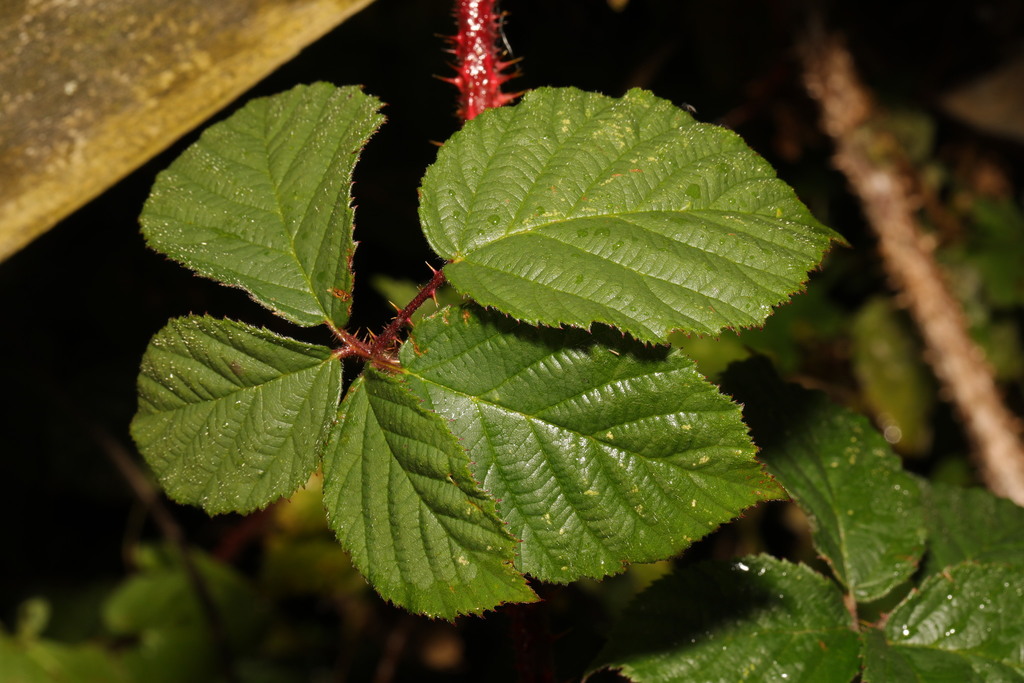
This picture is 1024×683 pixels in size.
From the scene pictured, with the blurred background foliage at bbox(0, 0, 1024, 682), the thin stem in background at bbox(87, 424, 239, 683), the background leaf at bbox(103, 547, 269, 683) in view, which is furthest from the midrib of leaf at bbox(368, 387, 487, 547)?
the background leaf at bbox(103, 547, 269, 683)

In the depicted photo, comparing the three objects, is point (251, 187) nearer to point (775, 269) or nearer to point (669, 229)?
point (669, 229)

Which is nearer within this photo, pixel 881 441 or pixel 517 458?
pixel 517 458

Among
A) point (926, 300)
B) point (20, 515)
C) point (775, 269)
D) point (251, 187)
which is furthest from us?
point (20, 515)

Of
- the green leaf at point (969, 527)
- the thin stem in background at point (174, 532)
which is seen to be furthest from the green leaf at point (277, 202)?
the thin stem in background at point (174, 532)

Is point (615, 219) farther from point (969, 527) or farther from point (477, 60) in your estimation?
point (969, 527)

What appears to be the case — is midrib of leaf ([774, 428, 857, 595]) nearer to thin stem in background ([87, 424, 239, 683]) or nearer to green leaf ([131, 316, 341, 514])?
green leaf ([131, 316, 341, 514])

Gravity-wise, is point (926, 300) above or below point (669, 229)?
below

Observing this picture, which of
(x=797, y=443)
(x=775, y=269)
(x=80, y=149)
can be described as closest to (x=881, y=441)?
(x=797, y=443)
